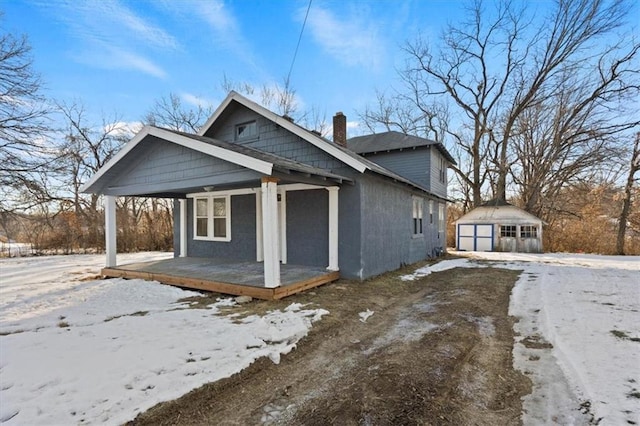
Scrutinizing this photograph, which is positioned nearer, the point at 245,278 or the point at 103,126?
the point at 245,278

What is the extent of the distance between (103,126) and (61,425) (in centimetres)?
2293

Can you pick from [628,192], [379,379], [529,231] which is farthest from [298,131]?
[628,192]

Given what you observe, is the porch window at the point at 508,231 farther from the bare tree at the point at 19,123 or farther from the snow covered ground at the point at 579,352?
the bare tree at the point at 19,123

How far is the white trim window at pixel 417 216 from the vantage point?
37.1 feet

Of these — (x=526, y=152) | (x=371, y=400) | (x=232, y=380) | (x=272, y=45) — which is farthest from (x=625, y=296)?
(x=526, y=152)

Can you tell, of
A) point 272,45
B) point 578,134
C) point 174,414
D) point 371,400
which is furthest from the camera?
point 578,134

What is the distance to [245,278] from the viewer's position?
6.66m

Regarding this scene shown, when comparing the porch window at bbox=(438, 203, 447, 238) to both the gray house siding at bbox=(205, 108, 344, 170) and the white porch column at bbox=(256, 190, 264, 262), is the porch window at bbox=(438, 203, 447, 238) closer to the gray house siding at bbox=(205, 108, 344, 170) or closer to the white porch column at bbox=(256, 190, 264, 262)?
the gray house siding at bbox=(205, 108, 344, 170)

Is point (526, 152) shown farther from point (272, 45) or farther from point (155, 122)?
point (155, 122)

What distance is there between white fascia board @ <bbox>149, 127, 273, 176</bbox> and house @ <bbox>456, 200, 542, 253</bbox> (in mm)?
16479

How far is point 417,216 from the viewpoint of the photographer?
459 inches

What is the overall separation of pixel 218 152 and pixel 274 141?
132 inches

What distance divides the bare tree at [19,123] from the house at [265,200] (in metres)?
7.95

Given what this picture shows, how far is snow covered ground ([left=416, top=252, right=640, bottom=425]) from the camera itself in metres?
2.40
